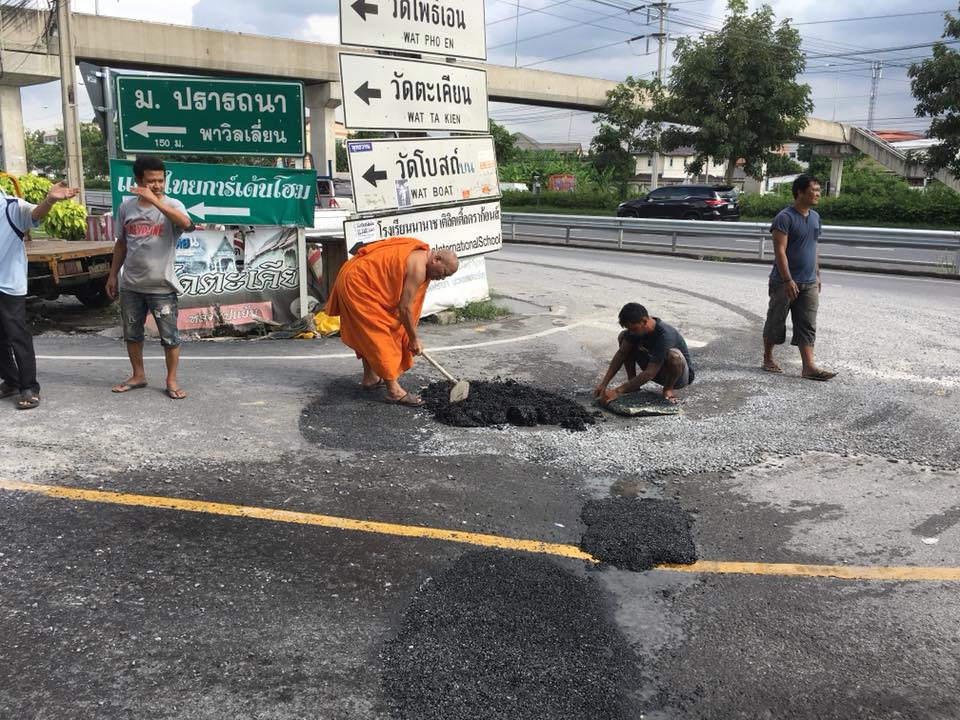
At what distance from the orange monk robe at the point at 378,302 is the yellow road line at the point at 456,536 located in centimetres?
214

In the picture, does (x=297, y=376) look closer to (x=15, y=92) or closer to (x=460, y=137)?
(x=460, y=137)

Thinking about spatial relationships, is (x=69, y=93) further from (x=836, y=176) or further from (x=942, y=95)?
(x=836, y=176)

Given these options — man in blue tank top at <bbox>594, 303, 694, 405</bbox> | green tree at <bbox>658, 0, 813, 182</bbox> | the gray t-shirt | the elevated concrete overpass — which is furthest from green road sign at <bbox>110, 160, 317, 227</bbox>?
green tree at <bbox>658, 0, 813, 182</bbox>

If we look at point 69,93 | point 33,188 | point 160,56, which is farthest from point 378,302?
point 160,56

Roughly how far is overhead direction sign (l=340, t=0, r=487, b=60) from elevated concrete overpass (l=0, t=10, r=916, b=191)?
1914 cm

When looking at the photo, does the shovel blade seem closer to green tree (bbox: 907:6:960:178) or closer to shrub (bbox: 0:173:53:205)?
shrub (bbox: 0:173:53:205)

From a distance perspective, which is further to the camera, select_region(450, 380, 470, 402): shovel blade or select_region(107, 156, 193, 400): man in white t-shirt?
select_region(450, 380, 470, 402): shovel blade

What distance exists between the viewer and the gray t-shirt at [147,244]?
5953 mm

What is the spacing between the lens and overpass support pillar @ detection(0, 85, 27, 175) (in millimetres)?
33406

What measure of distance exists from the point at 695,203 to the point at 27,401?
28522mm

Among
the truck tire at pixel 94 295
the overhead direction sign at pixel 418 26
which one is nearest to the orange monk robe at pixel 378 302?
the overhead direction sign at pixel 418 26

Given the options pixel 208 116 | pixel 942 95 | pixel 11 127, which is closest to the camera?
pixel 208 116

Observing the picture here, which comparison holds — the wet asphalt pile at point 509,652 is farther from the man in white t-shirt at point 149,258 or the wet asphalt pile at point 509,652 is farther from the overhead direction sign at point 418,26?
the overhead direction sign at point 418,26

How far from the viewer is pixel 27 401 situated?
5754 mm
